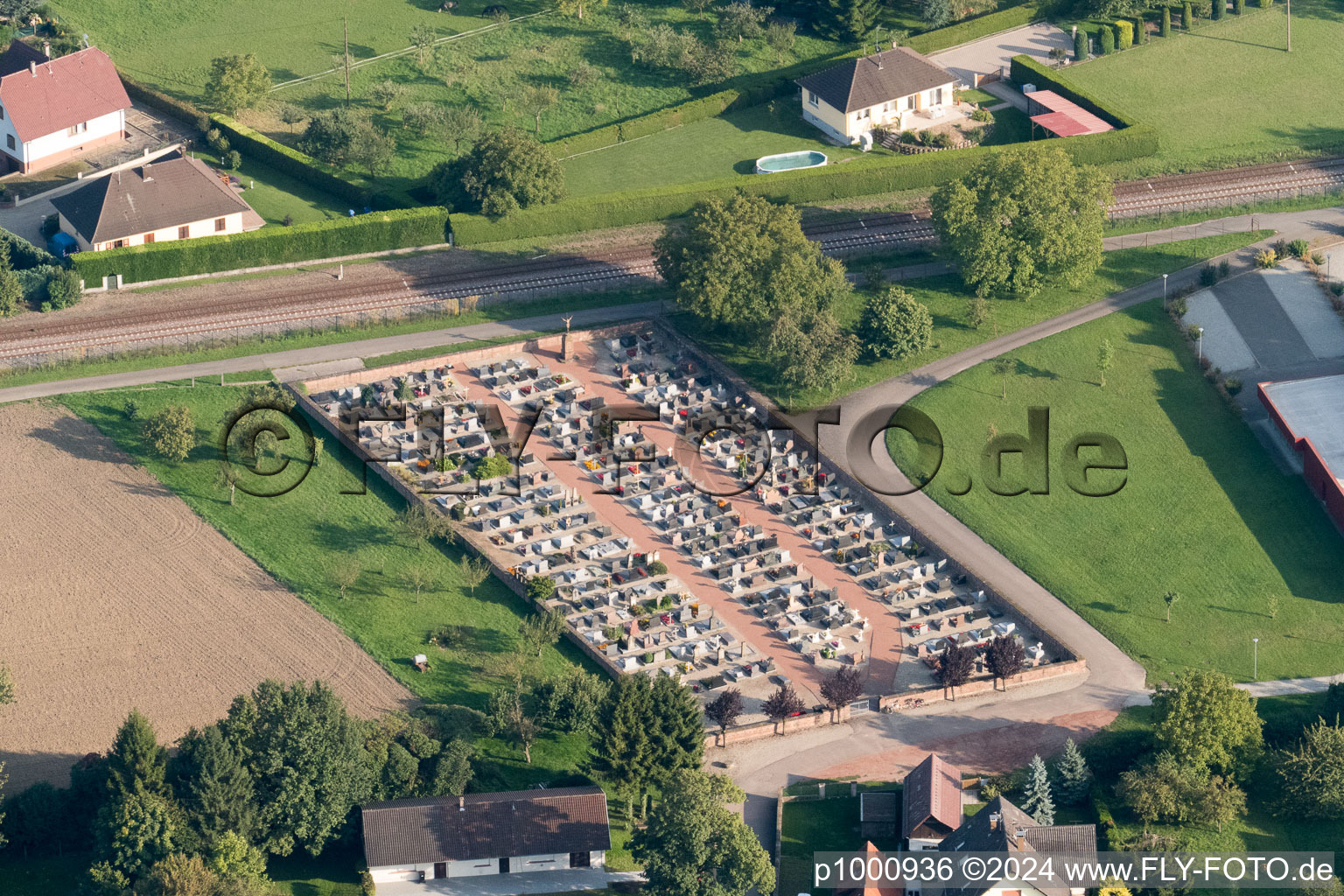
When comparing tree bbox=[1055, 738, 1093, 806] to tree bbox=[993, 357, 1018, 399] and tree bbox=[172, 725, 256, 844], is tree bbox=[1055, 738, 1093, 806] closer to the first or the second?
tree bbox=[993, 357, 1018, 399]

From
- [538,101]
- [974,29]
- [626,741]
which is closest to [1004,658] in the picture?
[626,741]

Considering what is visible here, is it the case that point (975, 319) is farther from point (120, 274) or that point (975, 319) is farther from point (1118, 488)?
point (120, 274)

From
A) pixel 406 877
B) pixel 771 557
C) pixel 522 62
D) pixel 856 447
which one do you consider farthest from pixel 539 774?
pixel 522 62

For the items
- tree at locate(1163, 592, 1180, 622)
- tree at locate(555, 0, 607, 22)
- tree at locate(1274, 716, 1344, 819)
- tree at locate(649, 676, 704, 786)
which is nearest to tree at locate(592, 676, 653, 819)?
tree at locate(649, 676, 704, 786)

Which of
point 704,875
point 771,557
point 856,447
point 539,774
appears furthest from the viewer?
point 856,447

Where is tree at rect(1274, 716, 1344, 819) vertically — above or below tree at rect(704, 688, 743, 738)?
below

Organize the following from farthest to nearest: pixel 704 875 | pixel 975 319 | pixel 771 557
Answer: pixel 975 319 < pixel 771 557 < pixel 704 875

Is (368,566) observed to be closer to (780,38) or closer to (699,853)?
(699,853)
